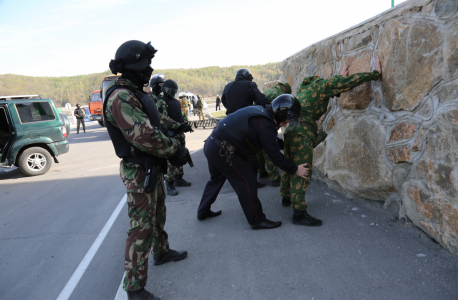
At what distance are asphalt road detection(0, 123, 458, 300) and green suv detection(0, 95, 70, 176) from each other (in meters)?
3.24

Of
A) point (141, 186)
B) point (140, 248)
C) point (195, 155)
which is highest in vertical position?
point (141, 186)

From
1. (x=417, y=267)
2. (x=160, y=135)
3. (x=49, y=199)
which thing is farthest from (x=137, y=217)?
(x=49, y=199)

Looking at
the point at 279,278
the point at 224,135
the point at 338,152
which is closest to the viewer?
the point at 279,278

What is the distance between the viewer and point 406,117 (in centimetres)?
285

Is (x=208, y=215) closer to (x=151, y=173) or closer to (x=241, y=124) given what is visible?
(x=241, y=124)

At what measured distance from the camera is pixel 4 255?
341 cm

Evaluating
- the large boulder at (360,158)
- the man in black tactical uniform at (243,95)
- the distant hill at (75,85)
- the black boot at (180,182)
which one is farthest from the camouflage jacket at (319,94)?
the distant hill at (75,85)

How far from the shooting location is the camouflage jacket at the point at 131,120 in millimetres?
2100

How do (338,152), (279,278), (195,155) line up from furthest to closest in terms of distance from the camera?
(195,155), (338,152), (279,278)

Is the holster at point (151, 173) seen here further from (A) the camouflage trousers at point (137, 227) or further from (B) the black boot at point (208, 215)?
(B) the black boot at point (208, 215)

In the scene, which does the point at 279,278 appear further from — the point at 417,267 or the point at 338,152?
the point at 338,152

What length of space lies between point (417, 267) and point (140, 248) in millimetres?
2278

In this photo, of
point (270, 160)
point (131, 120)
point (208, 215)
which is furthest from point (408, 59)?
point (208, 215)

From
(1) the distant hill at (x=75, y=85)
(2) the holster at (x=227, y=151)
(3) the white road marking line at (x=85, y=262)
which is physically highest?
(1) the distant hill at (x=75, y=85)
